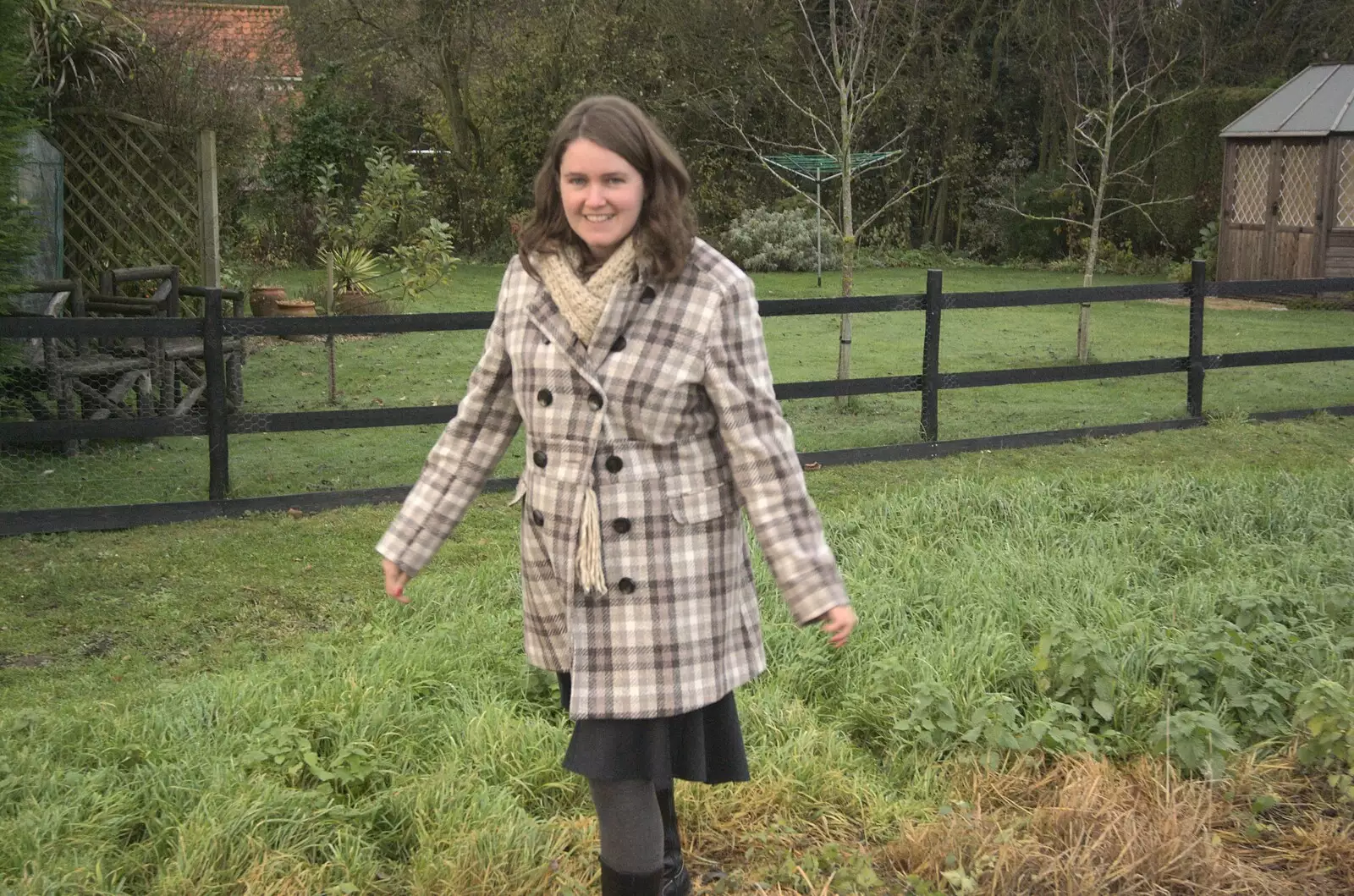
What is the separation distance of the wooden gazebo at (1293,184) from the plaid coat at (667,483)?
1880 centimetres

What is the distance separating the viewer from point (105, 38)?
10.9 meters

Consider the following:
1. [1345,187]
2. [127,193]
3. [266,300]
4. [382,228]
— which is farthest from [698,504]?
[1345,187]

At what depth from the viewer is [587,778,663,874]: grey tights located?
2.81 m

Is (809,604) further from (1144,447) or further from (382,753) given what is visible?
(1144,447)

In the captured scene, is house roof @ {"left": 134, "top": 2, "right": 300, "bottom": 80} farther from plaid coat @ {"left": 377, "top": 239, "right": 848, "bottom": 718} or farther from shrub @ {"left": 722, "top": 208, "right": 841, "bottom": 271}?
plaid coat @ {"left": 377, "top": 239, "right": 848, "bottom": 718}

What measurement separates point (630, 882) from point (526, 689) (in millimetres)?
1695

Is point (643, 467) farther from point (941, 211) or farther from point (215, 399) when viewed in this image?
point (941, 211)

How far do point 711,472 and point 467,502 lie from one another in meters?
0.57

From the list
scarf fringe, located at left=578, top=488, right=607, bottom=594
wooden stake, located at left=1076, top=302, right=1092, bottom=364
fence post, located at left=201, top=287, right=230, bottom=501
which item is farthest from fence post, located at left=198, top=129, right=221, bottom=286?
scarf fringe, located at left=578, top=488, right=607, bottom=594

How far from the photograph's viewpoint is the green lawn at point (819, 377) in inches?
343

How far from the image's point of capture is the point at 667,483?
109 inches

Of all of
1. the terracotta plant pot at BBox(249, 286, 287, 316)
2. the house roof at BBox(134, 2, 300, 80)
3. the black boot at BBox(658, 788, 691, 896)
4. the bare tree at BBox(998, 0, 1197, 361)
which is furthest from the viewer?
the bare tree at BBox(998, 0, 1197, 361)

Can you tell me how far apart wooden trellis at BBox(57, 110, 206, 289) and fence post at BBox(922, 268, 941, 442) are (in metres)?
5.55

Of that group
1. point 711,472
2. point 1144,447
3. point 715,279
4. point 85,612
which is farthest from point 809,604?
point 1144,447
